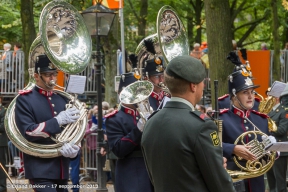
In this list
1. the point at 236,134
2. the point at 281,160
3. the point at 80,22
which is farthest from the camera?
the point at 281,160

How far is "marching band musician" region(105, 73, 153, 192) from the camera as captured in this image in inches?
313

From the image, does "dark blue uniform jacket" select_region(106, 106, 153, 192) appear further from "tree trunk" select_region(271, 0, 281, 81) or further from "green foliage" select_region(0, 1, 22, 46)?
"green foliage" select_region(0, 1, 22, 46)

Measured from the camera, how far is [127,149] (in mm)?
7945

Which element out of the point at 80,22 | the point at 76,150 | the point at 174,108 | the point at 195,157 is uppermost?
the point at 80,22

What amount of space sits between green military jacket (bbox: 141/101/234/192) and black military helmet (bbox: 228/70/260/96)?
2980 millimetres

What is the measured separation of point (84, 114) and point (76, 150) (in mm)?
565

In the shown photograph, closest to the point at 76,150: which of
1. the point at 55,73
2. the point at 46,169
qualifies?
the point at 46,169

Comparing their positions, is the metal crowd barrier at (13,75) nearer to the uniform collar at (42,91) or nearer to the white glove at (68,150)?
the uniform collar at (42,91)

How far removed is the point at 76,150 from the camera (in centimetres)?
811

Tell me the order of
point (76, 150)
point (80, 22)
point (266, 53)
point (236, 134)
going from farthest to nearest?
1. point (266, 53)
2. point (80, 22)
3. point (76, 150)
4. point (236, 134)

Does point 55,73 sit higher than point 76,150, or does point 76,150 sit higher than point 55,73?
point 55,73

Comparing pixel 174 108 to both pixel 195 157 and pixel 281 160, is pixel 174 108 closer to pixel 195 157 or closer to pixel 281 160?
pixel 195 157

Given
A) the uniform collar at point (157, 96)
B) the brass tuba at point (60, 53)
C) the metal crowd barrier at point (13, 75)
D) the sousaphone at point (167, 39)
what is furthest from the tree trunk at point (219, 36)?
the metal crowd barrier at point (13, 75)

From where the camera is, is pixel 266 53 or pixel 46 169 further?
pixel 266 53
